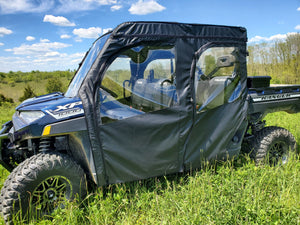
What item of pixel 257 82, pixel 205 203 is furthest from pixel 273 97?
pixel 205 203

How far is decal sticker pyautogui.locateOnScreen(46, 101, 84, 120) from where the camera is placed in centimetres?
252

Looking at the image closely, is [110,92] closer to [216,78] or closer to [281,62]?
[216,78]

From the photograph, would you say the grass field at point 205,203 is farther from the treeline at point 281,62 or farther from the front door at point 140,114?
the treeline at point 281,62

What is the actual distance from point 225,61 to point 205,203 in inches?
75.5

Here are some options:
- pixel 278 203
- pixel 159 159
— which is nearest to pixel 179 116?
pixel 159 159

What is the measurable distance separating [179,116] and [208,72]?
77cm

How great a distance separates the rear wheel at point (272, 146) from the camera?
3.72 meters

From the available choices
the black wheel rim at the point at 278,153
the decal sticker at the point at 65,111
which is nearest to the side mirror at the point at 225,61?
the black wheel rim at the point at 278,153

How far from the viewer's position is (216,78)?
3.23 m

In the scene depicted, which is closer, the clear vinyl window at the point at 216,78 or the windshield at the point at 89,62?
the windshield at the point at 89,62

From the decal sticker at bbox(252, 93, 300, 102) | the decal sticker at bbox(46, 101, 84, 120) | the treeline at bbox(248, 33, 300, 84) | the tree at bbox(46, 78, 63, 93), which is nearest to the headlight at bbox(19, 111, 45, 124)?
the decal sticker at bbox(46, 101, 84, 120)

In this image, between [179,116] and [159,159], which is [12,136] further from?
[179,116]

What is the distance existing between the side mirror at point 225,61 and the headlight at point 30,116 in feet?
7.69

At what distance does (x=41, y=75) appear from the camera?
36.9m
